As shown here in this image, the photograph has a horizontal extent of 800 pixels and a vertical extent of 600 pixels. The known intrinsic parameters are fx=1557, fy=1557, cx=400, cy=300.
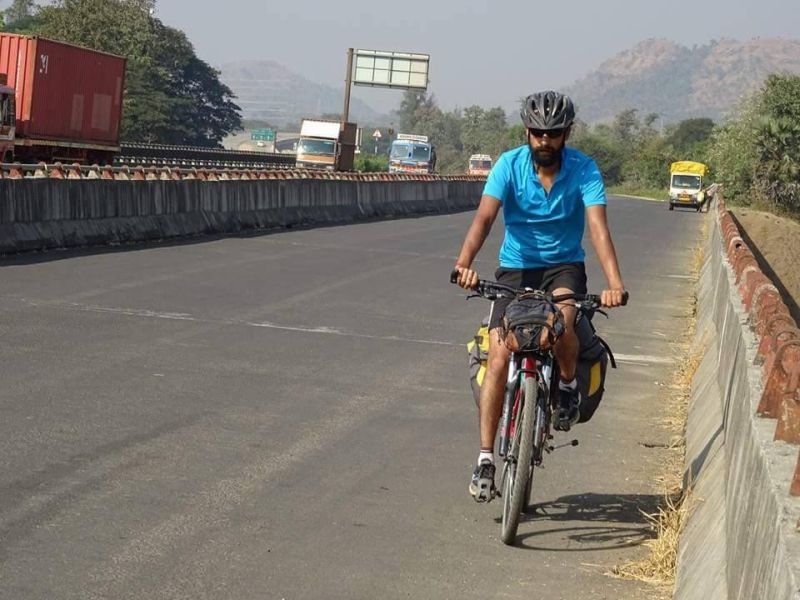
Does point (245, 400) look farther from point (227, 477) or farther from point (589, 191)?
point (589, 191)

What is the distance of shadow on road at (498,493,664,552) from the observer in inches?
288

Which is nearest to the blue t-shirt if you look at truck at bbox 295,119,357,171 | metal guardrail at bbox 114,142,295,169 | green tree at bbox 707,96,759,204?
metal guardrail at bbox 114,142,295,169

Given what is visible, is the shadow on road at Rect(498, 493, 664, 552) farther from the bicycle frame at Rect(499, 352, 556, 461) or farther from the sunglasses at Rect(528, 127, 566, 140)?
the sunglasses at Rect(528, 127, 566, 140)

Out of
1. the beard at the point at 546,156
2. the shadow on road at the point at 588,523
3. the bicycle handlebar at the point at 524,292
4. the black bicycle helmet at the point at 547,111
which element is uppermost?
the black bicycle helmet at the point at 547,111

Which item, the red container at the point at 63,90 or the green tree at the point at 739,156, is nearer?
the red container at the point at 63,90

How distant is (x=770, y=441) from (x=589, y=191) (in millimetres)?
2432

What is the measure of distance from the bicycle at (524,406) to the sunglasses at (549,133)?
0.71m

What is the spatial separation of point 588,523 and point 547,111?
A: 2073 mm

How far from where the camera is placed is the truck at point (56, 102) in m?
42.4

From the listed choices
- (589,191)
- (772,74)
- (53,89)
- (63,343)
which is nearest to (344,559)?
(589,191)

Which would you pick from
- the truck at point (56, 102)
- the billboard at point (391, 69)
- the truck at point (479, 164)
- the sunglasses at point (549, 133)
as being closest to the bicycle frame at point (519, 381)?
the sunglasses at point (549, 133)

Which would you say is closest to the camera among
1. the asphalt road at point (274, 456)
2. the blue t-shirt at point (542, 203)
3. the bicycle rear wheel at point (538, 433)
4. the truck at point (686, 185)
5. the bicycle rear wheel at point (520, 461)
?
the asphalt road at point (274, 456)

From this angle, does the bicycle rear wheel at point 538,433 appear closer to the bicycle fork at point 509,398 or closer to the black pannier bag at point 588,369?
the bicycle fork at point 509,398

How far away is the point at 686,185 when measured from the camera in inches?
3250
